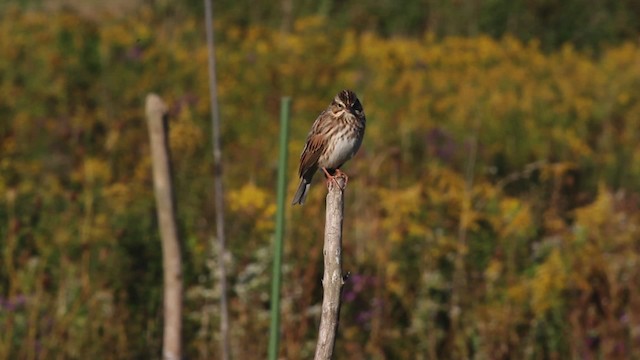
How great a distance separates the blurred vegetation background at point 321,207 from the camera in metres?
5.20

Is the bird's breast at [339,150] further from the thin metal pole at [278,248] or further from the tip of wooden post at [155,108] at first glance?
the thin metal pole at [278,248]

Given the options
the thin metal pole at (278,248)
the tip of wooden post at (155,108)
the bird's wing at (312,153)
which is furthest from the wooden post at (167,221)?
the thin metal pole at (278,248)

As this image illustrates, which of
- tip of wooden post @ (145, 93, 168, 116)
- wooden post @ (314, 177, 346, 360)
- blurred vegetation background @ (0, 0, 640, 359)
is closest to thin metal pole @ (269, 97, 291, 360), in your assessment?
wooden post @ (314, 177, 346, 360)

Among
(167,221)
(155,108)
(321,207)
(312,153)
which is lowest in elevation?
(321,207)

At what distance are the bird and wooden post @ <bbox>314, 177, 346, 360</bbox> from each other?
1418mm

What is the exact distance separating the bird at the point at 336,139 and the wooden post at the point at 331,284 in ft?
4.65

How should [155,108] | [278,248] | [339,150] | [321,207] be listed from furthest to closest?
1. [321,207]
2. [339,150]
3. [155,108]
4. [278,248]

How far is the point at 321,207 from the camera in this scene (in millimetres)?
5449

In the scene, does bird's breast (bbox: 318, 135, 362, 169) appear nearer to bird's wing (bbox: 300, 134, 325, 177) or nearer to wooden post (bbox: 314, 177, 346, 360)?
bird's wing (bbox: 300, 134, 325, 177)

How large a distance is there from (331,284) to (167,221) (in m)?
1.48

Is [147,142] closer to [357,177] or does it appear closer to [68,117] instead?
[68,117]

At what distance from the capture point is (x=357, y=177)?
6141 mm

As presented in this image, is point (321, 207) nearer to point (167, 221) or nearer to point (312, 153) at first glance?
point (312, 153)

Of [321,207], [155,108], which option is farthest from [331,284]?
[321,207]
